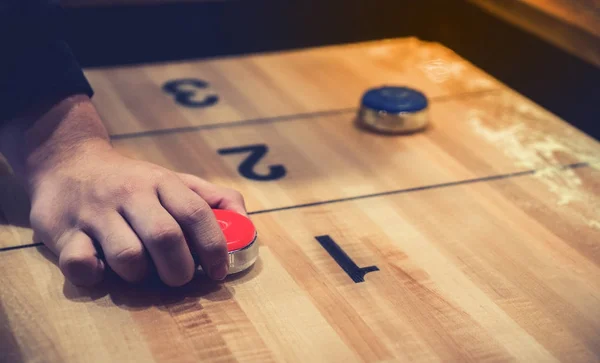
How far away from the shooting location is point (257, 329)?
0.89m

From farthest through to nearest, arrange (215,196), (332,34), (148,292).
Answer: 1. (332,34)
2. (215,196)
3. (148,292)

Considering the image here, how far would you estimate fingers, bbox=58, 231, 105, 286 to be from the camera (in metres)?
0.91

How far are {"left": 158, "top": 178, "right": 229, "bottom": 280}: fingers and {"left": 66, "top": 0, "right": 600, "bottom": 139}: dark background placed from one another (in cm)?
86

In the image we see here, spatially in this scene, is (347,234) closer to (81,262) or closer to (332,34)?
(81,262)

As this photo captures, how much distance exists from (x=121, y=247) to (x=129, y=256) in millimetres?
14

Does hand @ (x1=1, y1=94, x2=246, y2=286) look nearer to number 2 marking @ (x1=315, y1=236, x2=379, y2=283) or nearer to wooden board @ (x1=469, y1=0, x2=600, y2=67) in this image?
number 2 marking @ (x1=315, y1=236, x2=379, y2=283)

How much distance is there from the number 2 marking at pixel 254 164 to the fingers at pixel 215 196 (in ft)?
0.56

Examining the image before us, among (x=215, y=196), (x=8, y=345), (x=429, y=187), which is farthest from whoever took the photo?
(x=429, y=187)

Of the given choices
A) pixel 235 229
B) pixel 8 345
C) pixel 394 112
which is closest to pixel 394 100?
pixel 394 112

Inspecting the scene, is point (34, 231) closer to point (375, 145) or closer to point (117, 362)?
point (117, 362)

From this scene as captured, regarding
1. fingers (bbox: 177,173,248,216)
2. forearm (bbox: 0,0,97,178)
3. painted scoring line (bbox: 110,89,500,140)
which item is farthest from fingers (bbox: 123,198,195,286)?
painted scoring line (bbox: 110,89,500,140)

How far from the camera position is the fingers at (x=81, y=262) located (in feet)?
2.98

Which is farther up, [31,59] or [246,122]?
[31,59]

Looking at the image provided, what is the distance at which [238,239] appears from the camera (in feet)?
3.22
